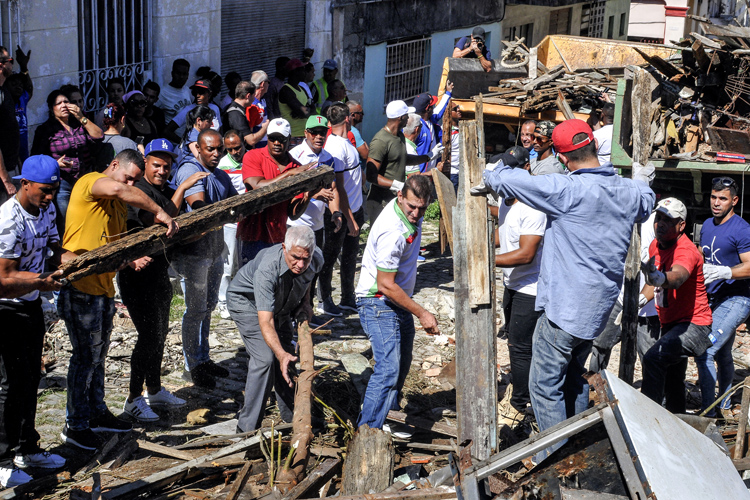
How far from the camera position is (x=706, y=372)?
5.95 meters

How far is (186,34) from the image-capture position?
1098 centimetres

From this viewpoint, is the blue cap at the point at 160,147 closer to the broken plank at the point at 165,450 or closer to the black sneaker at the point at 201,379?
the black sneaker at the point at 201,379

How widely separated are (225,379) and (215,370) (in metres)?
0.12

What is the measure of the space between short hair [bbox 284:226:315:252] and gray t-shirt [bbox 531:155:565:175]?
263 cm

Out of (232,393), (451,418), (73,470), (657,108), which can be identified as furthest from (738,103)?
(73,470)

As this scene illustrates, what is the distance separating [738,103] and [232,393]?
6.10 metres

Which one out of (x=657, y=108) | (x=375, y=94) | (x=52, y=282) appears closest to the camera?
(x=52, y=282)

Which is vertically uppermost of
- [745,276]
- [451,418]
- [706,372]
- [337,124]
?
[337,124]

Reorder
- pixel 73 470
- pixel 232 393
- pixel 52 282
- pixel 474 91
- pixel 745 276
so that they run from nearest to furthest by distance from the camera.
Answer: pixel 52 282, pixel 73 470, pixel 745 276, pixel 232 393, pixel 474 91

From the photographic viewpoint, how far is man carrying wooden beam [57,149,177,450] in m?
5.22

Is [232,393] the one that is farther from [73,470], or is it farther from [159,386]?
[73,470]

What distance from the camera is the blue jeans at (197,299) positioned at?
631 centimetres

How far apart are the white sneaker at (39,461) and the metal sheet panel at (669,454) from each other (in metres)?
3.47

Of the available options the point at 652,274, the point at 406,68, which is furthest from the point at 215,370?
→ the point at 406,68
